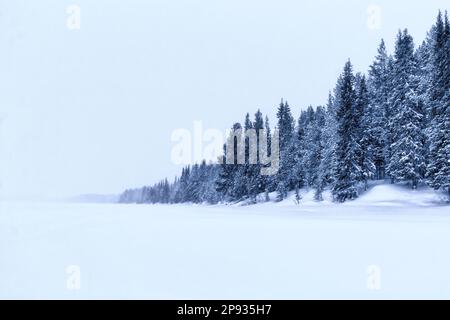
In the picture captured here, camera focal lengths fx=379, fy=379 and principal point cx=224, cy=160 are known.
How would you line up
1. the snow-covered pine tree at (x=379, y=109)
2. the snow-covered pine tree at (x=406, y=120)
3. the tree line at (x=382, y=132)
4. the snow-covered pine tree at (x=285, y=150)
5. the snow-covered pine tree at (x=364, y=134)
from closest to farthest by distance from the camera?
the tree line at (x=382, y=132)
the snow-covered pine tree at (x=406, y=120)
the snow-covered pine tree at (x=364, y=134)
the snow-covered pine tree at (x=379, y=109)
the snow-covered pine tree at (x=285, y=150)

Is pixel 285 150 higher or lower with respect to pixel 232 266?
higher

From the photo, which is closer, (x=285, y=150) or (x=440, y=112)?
(x=440, y=112)

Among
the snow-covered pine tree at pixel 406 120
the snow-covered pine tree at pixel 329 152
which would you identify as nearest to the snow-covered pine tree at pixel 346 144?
the snow-covered pine tree at pixel 329 152

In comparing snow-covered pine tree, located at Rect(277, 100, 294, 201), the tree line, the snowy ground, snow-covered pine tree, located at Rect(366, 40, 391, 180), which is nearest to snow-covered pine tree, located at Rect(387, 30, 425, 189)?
the tree line

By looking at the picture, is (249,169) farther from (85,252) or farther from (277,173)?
(85,252)

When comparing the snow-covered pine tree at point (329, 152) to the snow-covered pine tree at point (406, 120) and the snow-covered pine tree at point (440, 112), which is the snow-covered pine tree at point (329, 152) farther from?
the snow-covered pine tree at point (440, 112)

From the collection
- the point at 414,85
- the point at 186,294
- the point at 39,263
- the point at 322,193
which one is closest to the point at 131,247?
the point at 39,263

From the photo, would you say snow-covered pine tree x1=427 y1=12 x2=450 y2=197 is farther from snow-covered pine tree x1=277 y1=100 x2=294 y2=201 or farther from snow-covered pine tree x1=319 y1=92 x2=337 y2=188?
snow-covered pine tree x1=277 y1=100 x2=294 y2=201

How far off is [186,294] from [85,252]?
5.47 meters

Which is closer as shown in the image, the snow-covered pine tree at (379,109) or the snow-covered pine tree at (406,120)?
the snow-covered pine tree at (406,120)

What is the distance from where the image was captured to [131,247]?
12180 mm

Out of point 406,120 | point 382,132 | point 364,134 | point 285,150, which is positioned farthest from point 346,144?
point 285,150

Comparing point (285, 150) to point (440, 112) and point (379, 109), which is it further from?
point (440, 112)

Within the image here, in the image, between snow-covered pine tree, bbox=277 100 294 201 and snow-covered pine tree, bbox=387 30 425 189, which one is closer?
snow-covered pine tree, bbox=387 30 425 189
